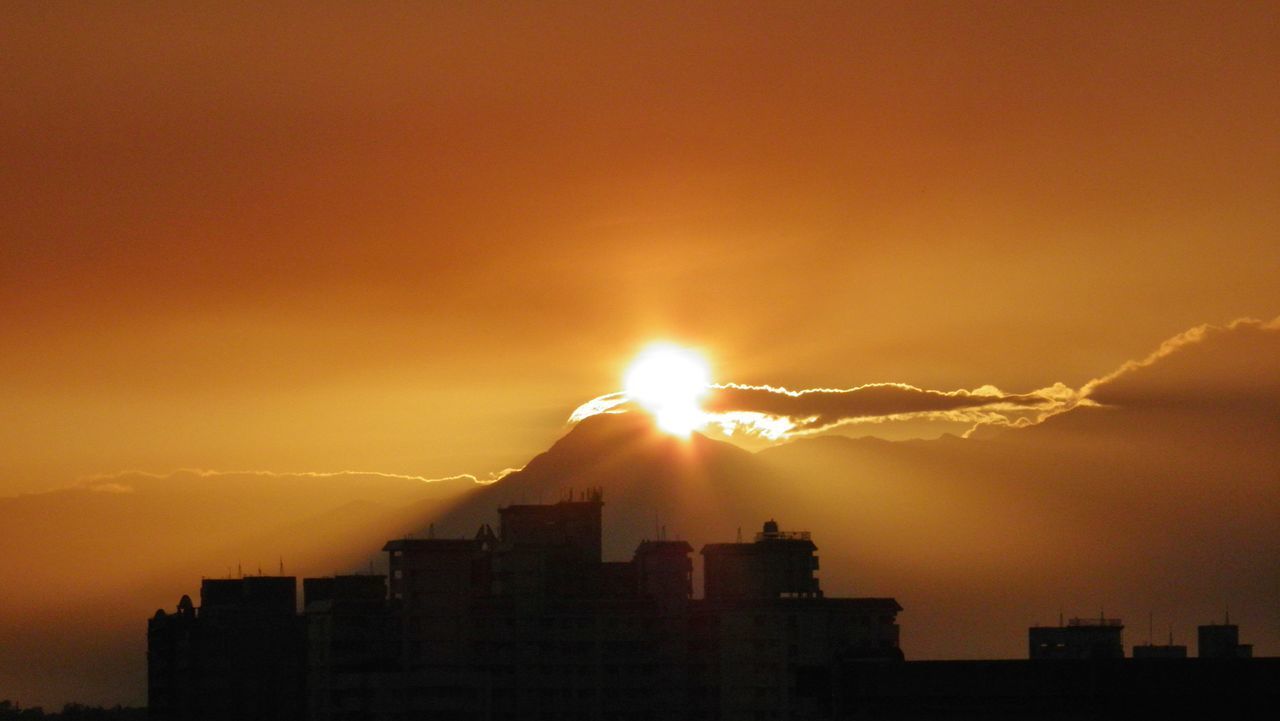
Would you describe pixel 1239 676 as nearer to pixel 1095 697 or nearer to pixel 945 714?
pixel 1095 697

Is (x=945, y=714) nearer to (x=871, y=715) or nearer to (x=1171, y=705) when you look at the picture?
(x=871, y=715)

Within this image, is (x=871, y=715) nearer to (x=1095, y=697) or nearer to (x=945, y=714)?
(x=945, y=714)

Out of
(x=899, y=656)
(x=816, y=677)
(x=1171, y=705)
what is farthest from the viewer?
(x=899, y=656)

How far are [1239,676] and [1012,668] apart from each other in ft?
45.9

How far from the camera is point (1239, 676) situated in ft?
481

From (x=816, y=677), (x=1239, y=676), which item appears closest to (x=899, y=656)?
(x=816, y=677)

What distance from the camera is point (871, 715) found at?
147 metres

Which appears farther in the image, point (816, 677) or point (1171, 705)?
point (816, 677)

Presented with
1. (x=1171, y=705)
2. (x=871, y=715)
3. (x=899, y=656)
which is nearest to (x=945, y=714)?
(x=871, y=715)

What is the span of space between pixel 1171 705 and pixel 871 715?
18376 mm

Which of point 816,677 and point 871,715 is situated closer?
point 871,715

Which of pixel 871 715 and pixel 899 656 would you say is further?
pixel 899 656

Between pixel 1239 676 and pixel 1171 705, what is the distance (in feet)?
17.9

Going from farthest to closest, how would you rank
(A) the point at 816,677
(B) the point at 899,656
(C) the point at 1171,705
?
(B) the point at 899,656 < (A) the point at 816,677 < (C) the point at 1171,705
